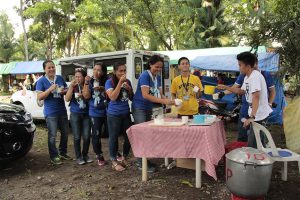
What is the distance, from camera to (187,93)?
507 centimetres

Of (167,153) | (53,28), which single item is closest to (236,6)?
(53,28)

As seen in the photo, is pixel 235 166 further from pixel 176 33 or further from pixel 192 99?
pixel 176 33

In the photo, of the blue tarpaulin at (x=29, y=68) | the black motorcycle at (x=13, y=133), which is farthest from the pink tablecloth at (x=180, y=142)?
the blue tarpaulin at (x=29, y=68)

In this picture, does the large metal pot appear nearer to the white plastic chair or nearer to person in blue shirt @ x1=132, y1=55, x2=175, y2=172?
the white plastic chair

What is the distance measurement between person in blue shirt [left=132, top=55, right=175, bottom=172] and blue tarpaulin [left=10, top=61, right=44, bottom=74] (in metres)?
20.5

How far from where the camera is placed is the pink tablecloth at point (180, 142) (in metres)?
4.03

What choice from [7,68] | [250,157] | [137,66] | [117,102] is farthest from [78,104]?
[7,68]

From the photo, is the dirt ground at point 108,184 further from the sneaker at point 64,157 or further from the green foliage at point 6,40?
the green foliage at point 6,40

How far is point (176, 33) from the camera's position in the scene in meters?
28.1

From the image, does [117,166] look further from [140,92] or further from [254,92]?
[254,92]

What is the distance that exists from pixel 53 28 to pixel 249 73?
891 inches

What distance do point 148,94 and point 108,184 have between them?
1.35 metres

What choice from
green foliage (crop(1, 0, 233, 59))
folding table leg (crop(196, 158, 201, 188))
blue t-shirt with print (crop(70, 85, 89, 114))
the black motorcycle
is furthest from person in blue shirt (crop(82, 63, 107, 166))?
green foliage (crop(1, 0, 233, 59))

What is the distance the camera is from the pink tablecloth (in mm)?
4027
